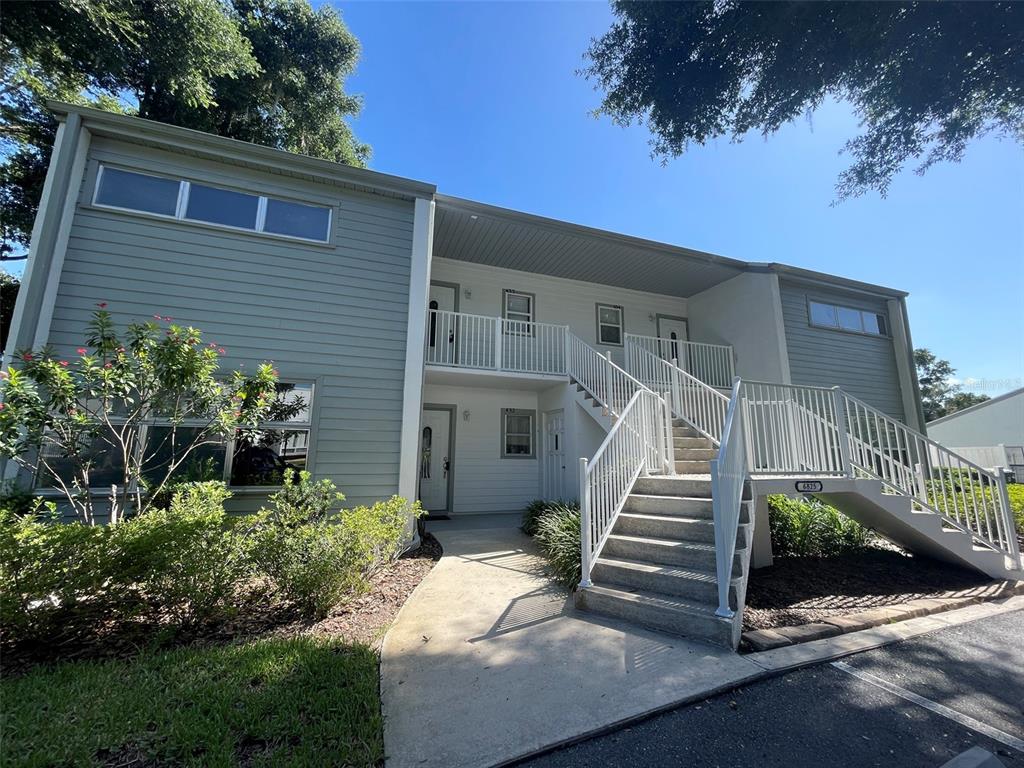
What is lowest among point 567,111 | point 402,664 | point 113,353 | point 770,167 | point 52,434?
point 402,664

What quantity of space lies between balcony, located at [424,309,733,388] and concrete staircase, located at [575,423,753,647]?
4241mm

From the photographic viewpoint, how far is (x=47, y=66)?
797 centimetres

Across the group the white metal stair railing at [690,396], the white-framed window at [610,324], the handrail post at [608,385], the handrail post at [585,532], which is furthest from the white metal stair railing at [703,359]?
the handrail post at [585,532]

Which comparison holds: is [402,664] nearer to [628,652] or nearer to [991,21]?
[628,652]

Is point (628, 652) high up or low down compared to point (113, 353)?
down

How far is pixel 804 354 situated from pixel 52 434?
44.5 ft

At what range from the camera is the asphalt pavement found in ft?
7.21

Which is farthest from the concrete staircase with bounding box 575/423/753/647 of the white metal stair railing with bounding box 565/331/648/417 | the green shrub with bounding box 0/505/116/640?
the green shrub with bounding box 0/505/116/640

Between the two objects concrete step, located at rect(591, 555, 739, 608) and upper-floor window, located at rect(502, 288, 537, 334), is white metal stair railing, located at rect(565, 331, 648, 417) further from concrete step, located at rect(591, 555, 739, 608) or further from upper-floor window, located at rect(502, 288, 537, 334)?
concrete step, located at rect(591, 555, 739, 608)

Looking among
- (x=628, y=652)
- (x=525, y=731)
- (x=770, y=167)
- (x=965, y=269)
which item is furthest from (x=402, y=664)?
(x=965, y=269)

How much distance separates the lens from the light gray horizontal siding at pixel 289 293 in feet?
19.1

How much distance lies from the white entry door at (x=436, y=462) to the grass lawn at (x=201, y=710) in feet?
18.9

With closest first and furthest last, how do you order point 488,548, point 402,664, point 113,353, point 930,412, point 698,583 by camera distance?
point 402,664
point 698,583
point 113,353
point 488,548
point 930,412

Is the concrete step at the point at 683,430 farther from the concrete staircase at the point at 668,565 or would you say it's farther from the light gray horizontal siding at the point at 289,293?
the light gray horizontal siding at the point at 289,293
